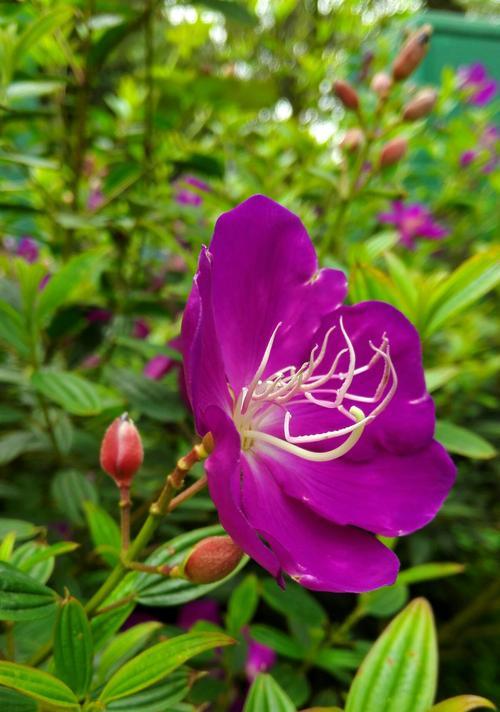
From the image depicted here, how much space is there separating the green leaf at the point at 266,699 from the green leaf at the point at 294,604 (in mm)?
422

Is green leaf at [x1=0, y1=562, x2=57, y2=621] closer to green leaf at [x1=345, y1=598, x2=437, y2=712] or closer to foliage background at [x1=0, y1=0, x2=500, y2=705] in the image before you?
foliage background at [x1=0, y1=0, x2=500, y2=705]

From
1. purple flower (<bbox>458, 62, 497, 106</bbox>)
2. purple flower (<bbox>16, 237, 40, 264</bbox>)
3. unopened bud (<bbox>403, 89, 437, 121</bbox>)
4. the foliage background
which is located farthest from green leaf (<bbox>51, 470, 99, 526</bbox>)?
purple flower (<bbox>458, 62, 497, 106</bbox>)

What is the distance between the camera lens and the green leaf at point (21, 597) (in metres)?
0.51

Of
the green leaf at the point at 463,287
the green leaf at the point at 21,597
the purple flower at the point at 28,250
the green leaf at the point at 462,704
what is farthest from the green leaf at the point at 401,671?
the purple flower at the point at 28,250

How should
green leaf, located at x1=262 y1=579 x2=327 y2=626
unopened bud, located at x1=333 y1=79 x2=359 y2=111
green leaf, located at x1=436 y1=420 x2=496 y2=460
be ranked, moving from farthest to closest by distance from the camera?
unopened bud, located at x1=333 y1=79 x2=359 y2=111
green leaf, located at x1=262 y1=579 x2=327 y2=626
green leaf, located at x1=436 y1=420 x2=496 y2=460

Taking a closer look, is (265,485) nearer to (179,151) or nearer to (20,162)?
(20,162)

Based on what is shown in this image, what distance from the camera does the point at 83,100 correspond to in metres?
1.17

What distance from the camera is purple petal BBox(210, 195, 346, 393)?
23.6 inches

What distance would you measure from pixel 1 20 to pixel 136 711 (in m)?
1.00

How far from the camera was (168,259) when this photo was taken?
1.80 meters

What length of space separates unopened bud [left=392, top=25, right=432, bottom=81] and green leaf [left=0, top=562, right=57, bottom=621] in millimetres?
970

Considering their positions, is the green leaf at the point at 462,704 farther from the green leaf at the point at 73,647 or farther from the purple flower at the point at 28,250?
the purple flower at the point at 28,250

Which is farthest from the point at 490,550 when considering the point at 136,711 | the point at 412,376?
the point at 136,711

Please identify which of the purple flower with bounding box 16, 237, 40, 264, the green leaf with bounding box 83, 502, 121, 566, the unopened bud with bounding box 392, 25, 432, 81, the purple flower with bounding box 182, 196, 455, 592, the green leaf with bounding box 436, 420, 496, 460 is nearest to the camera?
the purple flower with bounding box 182, 196, 455, 592
